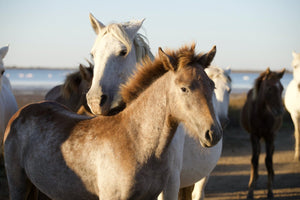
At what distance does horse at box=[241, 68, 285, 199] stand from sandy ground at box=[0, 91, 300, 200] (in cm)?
44

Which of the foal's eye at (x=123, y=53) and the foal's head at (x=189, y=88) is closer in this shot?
the foal's head at (x=189, y=88)

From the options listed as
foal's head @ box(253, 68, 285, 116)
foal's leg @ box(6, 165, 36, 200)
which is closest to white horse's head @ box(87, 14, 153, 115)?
foal's leg @ box(6, 165, 36, 200)

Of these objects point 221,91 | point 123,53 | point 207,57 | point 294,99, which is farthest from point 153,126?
point 294,99

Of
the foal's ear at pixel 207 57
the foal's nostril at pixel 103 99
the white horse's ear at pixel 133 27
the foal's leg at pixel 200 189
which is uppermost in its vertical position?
the white horse's ear at pixel 133 27

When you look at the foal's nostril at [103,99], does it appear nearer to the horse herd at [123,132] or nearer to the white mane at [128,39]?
the horse herd at [123,132]

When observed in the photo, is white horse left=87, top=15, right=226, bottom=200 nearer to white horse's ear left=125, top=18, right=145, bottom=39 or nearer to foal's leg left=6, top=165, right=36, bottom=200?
white horse's ear left=125, top=18, right=145, bottom=39

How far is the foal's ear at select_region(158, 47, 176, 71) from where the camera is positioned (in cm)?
227

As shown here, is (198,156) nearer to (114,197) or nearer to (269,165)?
(114,197)

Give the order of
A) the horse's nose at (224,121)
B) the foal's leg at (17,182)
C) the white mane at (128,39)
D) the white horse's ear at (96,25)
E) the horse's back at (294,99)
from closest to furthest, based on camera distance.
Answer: the foal's leg at (17,182) → the white mane at (128,39) → the white horse's ear at (96,25) → the horse's nose at (224,121) → the horse's back at (294,99)

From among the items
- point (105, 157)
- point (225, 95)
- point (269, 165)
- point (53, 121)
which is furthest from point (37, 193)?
point (269, 165)

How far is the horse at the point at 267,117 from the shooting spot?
708 centimetres

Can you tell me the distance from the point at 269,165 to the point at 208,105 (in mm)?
5626

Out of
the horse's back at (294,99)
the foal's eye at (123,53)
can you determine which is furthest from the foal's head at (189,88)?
the horse's back at (294,99)

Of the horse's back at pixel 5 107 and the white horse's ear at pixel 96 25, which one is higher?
the white horse's ear at pixel 96 25
